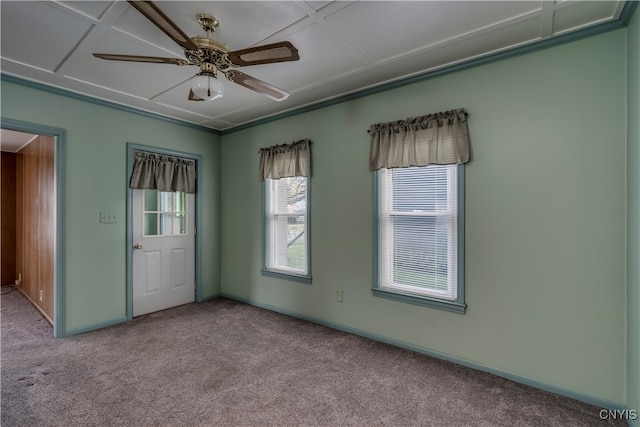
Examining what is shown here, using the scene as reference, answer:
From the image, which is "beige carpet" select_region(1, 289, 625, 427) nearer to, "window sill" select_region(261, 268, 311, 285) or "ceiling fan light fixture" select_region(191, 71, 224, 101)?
"window sill" select_region(261, 268, 311, 285)

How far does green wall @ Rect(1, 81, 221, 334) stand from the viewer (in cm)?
311

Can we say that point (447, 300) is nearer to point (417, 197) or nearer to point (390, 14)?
point (417, 197)

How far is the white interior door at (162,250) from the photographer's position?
388 centimetres

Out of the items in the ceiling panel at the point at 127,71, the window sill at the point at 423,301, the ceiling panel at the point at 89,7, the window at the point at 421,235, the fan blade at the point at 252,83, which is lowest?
the window sill at the point at 423,301

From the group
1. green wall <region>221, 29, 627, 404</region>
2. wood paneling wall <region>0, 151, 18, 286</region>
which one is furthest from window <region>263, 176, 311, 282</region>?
wood paneling wall <region>0, 151, 18, 286</region>

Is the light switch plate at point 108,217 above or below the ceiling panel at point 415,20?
below

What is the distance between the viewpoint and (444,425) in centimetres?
191

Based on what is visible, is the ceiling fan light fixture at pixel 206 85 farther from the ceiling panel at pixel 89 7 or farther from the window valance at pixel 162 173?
the window valance at pixel 162 173

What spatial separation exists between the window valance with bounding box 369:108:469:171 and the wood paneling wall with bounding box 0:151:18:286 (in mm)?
6306

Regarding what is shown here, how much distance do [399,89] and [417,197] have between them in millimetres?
1070

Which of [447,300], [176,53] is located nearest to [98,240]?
[176,53]

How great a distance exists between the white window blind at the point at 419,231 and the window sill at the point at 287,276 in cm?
99

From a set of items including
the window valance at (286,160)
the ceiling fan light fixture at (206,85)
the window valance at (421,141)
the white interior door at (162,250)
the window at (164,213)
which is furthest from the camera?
the window at (164,213)

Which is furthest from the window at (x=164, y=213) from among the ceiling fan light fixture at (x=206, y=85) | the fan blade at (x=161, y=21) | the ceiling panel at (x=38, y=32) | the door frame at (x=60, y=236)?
the fan blade at (x=161, y=21)
